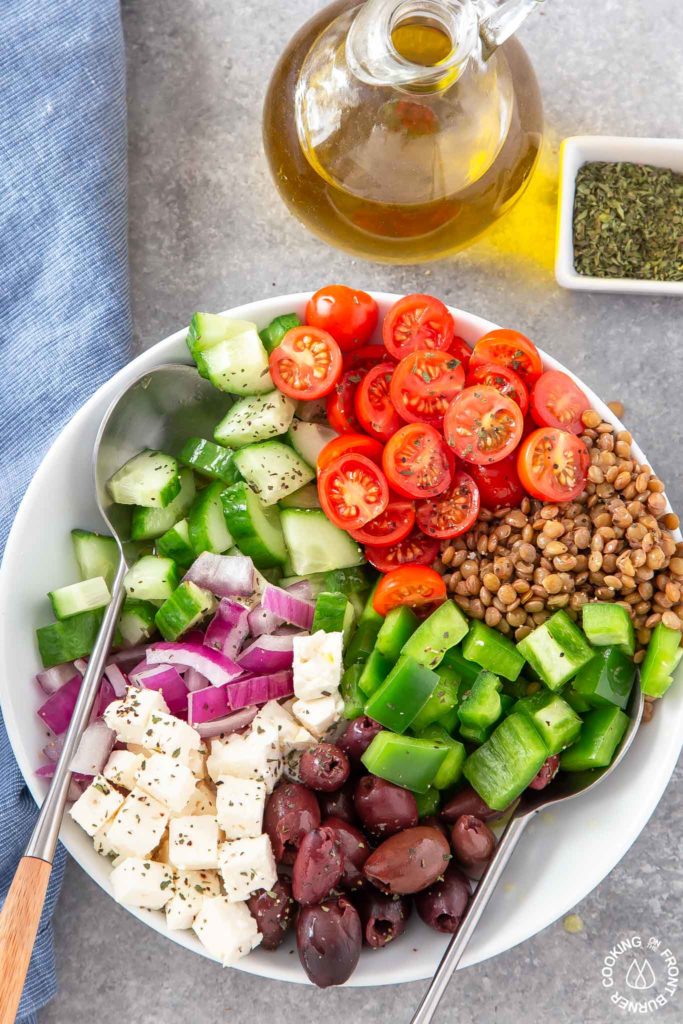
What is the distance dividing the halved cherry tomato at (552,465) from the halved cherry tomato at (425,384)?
168mm

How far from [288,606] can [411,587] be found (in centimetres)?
23

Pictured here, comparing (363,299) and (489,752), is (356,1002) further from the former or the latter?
(363,299)

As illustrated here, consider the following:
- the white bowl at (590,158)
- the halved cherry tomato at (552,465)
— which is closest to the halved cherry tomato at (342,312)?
the halved cherry tomato at (552,465)

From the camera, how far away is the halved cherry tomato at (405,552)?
1812 mm

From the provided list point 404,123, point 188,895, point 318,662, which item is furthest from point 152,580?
point 404,123

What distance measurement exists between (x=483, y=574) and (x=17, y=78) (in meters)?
1.42

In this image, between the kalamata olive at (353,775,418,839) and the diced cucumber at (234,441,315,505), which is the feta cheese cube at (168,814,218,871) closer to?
the kalamata olive at (353,775,418,839)

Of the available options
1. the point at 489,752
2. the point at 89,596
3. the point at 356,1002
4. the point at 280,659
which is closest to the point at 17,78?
the point at 89,596

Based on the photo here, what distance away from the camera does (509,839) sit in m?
1.74

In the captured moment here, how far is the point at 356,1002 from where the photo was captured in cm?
204

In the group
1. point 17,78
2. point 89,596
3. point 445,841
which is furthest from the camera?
point 17,78

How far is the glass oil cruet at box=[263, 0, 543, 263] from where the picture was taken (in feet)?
5.30

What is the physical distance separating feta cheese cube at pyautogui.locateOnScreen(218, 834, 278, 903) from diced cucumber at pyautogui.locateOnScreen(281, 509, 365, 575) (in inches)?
19.3

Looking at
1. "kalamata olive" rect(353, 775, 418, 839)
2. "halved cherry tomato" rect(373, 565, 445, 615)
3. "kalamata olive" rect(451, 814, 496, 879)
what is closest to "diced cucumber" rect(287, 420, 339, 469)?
"halved cherry tomato" rect(373, 565, 445, 615)
